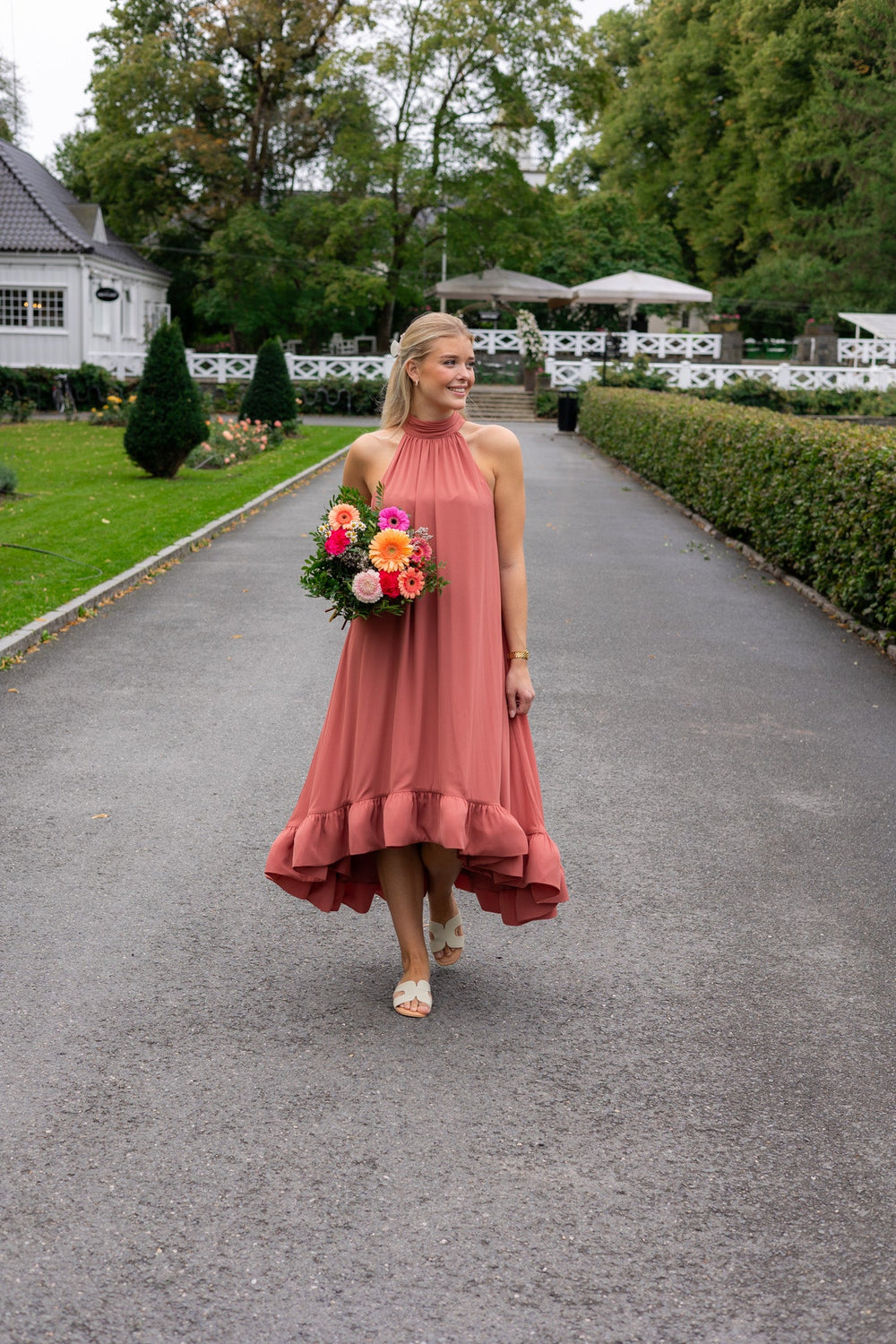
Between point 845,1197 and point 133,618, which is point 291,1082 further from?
point 133,618

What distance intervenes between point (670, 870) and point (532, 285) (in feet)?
128

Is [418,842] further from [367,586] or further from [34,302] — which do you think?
[34,302]

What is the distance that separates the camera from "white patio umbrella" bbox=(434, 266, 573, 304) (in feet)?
136

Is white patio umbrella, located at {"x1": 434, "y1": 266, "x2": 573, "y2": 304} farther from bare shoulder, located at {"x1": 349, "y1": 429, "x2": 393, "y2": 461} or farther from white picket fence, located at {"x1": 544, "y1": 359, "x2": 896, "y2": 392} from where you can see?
bare shoulder, located at {"x1": 349, "y1": 429, "x2": 393, "y2": 461}

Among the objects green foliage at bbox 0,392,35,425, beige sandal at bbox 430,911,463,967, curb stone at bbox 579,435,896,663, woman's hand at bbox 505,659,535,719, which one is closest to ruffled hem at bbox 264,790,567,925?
beige sandal at bbox 430,911,463,967

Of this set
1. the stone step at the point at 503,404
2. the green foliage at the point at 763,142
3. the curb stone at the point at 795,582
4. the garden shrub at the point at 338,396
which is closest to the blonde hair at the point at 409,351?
the curb stone at the point at 795,582

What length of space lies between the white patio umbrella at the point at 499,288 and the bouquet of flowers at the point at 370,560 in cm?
3856

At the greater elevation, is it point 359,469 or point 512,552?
point 359,469

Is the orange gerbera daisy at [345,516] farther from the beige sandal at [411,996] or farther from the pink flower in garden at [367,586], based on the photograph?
the beige sandal at [411,996]

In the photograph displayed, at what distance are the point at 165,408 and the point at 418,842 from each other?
16.5 meters

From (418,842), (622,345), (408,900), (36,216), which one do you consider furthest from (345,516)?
(622,345)

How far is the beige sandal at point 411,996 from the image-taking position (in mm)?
4027

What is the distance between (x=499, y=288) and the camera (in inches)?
1640

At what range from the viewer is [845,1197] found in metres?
3.12
